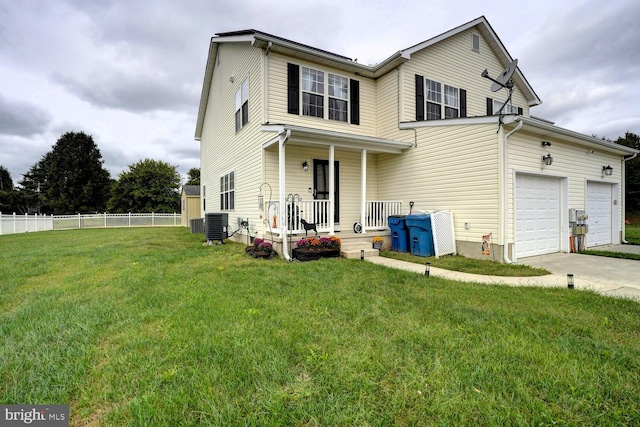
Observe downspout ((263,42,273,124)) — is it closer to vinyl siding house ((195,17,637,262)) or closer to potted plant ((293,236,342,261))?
vinyl siding house ((195,17,637,262))

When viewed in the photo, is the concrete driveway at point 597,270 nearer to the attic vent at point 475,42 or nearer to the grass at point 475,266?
the grass at point 475,266

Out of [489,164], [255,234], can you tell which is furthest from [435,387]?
[255,234]

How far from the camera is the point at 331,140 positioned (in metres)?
7.71

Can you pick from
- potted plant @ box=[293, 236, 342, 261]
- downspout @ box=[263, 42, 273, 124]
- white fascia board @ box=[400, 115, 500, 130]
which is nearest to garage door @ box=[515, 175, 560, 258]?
white fascia board @ box=[400, 115, 500, 130]

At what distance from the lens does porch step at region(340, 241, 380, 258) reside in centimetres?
721

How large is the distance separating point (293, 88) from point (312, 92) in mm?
664

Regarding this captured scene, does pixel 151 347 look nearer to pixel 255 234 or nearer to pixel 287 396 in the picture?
pixel 287 396

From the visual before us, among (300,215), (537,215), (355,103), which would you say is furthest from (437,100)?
(300,215)

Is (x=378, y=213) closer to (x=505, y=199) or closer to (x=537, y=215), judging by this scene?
(x=505, y=199)

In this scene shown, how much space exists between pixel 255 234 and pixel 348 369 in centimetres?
710

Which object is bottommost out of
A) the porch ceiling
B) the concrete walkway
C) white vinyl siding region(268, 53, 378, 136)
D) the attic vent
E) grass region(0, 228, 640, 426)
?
the concrete walkway

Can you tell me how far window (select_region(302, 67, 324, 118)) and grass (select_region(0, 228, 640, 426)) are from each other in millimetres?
6312

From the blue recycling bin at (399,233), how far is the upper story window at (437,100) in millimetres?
3910

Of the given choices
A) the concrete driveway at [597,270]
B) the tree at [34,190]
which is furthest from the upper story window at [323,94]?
the tree at [34,190]
